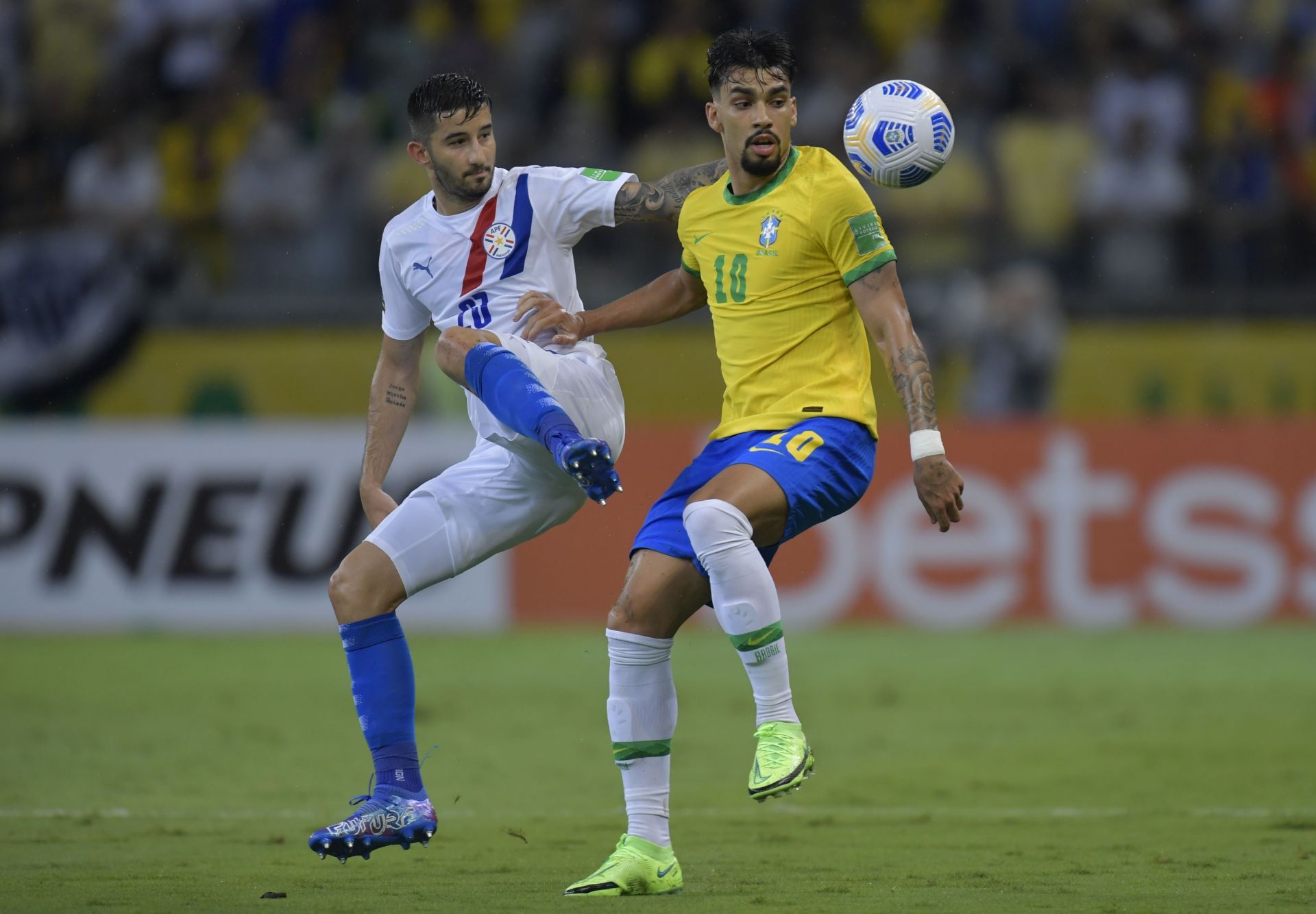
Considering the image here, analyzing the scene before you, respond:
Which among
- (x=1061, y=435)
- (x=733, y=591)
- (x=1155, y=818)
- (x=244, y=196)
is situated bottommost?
(x=1155, y=818)

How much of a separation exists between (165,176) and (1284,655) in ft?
34.1

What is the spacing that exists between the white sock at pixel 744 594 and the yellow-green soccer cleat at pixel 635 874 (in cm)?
58

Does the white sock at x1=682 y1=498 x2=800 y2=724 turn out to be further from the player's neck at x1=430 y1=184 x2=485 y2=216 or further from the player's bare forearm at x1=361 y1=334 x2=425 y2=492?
the player's neck at x1=430 y1=184 x2=485 y2=216

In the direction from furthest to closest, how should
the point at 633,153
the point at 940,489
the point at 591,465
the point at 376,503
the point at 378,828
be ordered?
the point at 633,153
the point at 376,503
the point at 378,828
the point at 591,465
the point at 940,489

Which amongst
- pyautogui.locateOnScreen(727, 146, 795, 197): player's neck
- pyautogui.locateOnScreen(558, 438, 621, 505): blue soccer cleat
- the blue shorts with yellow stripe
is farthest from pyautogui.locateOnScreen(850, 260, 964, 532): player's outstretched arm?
pyautogui.locateOnScreen(558, 438, 621, 505): blue soccer cleat

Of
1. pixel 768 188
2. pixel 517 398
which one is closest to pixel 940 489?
pixel 768 188

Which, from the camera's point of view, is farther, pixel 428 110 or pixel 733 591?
pixel 428 110

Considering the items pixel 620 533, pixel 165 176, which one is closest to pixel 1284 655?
pixel 620 533

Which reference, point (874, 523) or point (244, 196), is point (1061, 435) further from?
point (244, 196)

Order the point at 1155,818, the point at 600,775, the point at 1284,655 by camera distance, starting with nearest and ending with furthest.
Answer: the point at 1155,818, the point at 600,775, the point at 1284,655

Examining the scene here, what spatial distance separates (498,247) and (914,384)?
65.2 inches

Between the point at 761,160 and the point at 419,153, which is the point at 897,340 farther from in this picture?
the point at 419,153

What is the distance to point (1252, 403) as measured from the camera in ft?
49.2

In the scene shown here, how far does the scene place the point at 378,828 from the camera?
6016 millimetres
